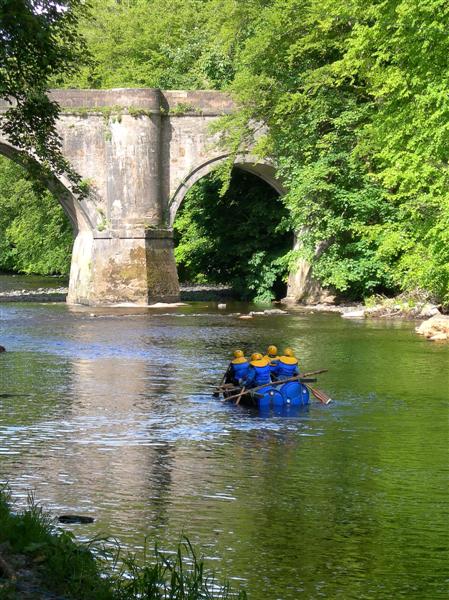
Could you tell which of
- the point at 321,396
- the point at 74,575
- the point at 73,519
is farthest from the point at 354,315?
the point at 74,575

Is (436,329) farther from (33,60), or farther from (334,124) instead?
(33,60)

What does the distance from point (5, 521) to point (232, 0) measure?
2861 centimetres

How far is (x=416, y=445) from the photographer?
13.4 meters

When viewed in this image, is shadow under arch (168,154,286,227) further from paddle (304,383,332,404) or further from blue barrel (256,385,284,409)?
blue barrel (256,385,284,409)

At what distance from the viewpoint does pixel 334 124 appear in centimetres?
3198

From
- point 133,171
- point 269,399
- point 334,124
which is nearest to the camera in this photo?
point 269,399

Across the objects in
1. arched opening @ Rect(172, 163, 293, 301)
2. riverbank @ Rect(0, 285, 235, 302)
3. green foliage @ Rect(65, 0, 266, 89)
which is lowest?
riverbank @ Rect(0, 285, 235, 302)

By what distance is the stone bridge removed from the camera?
36.1 meters

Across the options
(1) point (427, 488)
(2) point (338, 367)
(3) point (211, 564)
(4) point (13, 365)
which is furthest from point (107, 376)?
(3) point (211, 564)

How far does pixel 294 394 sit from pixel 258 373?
773 millimetres

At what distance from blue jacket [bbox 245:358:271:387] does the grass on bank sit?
889cm

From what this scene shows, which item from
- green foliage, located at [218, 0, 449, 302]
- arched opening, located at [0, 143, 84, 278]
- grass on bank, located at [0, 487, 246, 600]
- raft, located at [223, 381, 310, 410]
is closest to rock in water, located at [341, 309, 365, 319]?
green foliage, located at [218, 0, 449, 302]

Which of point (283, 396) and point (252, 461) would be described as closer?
point (252, 461)

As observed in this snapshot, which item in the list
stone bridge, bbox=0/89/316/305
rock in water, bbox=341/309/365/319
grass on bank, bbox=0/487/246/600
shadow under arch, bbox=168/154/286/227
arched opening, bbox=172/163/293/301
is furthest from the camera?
arched opening, bbox=172/163/293/301
